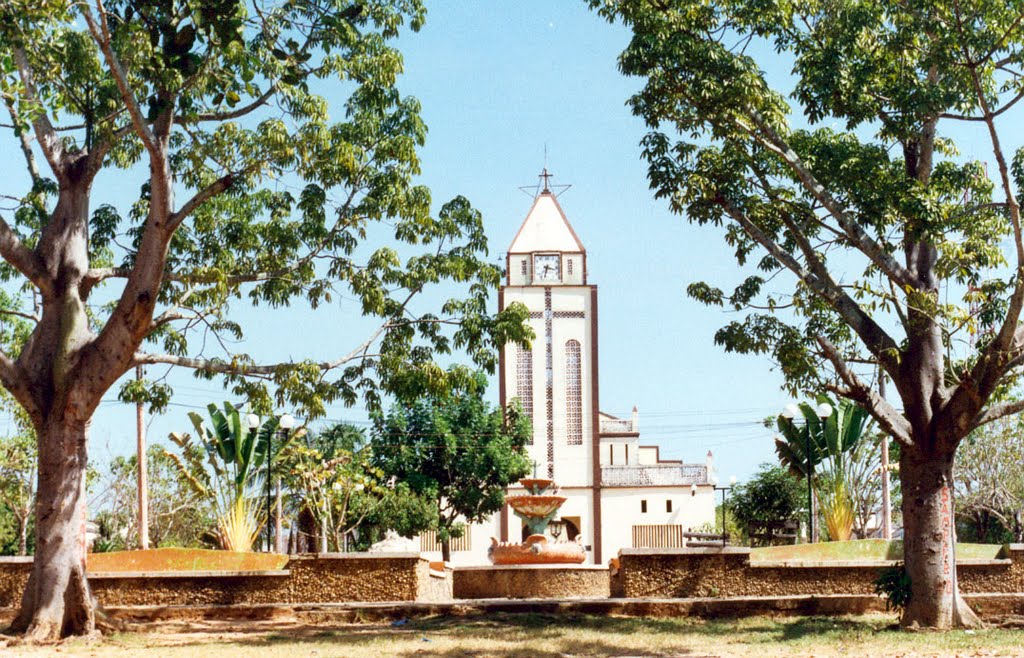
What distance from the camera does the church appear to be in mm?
49844

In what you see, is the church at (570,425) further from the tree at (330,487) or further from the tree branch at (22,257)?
the tree branch at (22,257)

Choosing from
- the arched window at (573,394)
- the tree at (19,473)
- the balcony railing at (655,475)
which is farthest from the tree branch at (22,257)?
the balcony railing at (655,475)

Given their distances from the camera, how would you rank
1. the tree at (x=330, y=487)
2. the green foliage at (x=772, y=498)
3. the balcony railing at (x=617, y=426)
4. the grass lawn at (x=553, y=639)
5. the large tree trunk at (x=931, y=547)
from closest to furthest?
the grass lawn at (x=553, y=639), the large tree trunk at (x=931, y=547), the tree at (x=330, y=487), the green foliage at (x=772, y=498), the balcony railing at (x=617, y=426)

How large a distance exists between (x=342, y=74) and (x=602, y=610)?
7.55 metres

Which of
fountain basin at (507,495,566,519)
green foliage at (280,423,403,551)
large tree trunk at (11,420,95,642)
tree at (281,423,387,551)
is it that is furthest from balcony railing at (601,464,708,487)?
large tree trunk at (11,420,95,642)

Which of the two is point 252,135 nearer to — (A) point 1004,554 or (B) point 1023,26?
(B) point 1023,26

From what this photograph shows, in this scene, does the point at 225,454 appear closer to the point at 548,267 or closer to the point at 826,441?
the point at 826,441

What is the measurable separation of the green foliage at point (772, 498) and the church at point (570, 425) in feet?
33.5

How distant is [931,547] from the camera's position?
14.1m

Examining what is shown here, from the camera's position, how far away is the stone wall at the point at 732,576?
16.1m

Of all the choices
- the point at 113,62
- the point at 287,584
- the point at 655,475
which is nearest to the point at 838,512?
the point at 287,584

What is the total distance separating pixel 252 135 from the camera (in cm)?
1406

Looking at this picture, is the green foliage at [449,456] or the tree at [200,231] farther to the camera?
the green foliage at [449,456]

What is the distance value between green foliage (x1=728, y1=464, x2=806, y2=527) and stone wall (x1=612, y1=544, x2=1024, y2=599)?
75.9 feet
